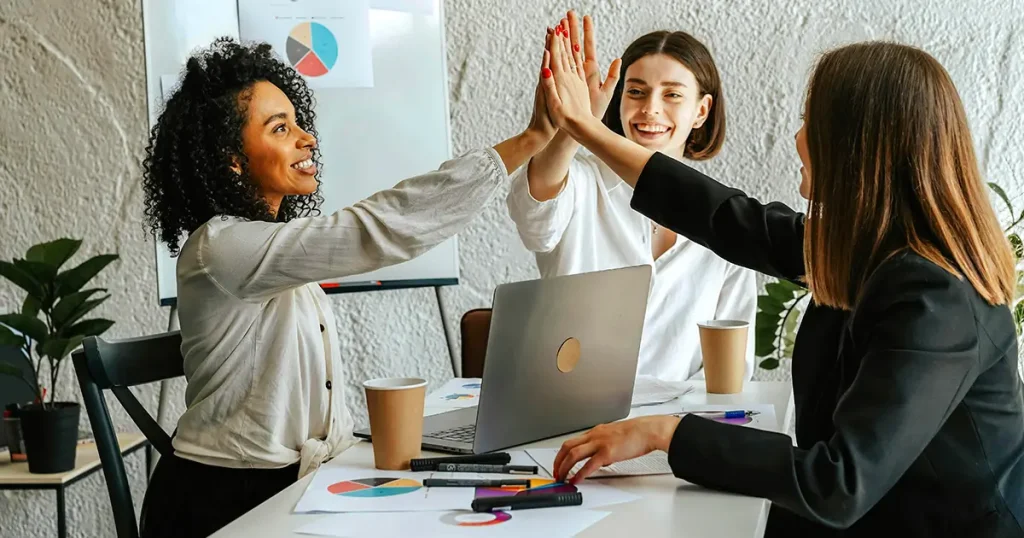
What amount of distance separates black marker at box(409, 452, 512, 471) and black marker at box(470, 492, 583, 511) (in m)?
0.14

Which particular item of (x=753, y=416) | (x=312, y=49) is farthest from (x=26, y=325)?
(x=753, y=416)

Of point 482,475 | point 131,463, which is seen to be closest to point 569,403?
point 482,475

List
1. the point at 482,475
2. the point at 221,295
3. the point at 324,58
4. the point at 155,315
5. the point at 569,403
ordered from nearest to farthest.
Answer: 1. the point at 482,475
2. the point at 569,403
3. the point at 221,295
4. the point at 324,58
5. the point at 155,315

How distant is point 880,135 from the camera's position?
98cm

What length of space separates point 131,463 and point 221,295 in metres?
1.80

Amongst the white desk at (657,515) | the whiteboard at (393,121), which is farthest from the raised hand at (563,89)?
the whiteboard at (393,121)

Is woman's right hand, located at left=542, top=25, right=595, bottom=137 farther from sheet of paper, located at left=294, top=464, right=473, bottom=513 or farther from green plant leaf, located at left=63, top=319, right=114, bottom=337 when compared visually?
green plant leaf, located at left=63, top=319, right=114, bottom=337

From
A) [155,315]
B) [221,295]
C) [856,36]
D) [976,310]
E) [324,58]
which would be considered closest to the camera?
[976,310]

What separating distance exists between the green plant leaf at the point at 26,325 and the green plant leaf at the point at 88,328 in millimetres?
55

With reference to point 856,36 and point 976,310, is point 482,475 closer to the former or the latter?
point 976,310

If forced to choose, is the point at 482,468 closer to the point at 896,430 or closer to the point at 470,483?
the point at 470,483

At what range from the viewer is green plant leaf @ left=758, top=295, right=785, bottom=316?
2.34 m

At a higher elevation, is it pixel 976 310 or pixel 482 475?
pixel 976 310

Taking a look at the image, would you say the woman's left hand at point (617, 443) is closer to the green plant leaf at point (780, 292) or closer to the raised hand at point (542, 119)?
the raised hand at point (542, 119)
